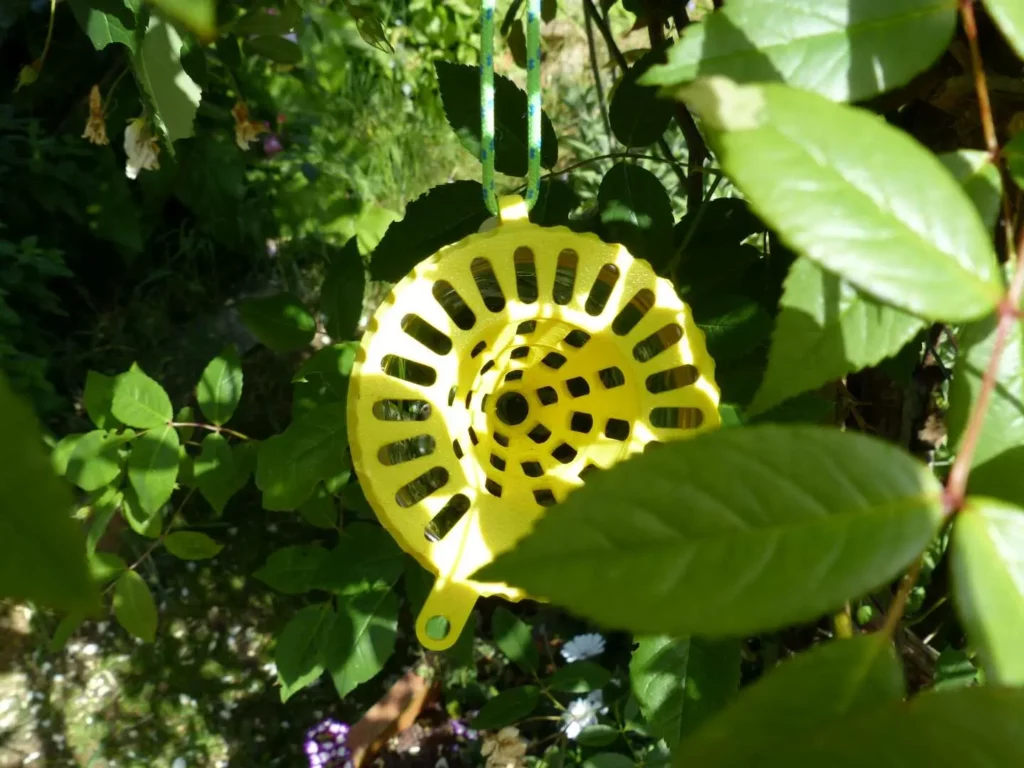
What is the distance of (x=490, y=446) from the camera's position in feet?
2.03

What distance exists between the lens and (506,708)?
40.8 inches

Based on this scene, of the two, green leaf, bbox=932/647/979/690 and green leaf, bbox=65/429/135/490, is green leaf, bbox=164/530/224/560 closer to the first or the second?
green leaf, bbox=65/429/135/490

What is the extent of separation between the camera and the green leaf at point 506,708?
1.02 m

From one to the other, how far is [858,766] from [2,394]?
227 mm

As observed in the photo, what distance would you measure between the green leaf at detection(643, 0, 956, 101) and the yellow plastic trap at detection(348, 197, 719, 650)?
20cm

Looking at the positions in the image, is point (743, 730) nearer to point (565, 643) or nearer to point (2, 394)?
point (2, 394)

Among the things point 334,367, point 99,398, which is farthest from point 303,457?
point 99,398

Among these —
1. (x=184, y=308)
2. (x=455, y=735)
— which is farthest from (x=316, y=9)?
(x=455, y=735)

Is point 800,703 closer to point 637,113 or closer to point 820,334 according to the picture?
point 820,334

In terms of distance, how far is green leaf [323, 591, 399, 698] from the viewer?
2.47 ft

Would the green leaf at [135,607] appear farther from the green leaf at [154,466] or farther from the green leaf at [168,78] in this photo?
the green leaf at [168,78]

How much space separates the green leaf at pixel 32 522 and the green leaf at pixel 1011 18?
0.32 m

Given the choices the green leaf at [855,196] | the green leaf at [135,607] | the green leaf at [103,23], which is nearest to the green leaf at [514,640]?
the green leaf at [135,607]

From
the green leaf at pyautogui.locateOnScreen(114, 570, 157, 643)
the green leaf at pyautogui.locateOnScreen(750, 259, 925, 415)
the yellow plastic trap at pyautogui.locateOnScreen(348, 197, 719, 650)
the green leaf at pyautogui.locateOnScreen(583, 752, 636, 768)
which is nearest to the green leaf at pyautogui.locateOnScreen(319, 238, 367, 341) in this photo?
the yellow plastic trap at pyautogui.locateOnScreen(348, 197, 719, 650)
